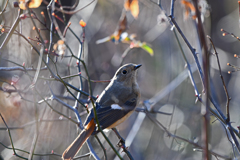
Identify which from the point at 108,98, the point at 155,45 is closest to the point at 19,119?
the point at 108,98

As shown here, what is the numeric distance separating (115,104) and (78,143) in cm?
96

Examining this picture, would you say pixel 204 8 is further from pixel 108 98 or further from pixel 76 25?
pixel 76 25

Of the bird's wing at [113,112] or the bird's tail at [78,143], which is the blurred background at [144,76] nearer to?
the bird's wing at [113,112]

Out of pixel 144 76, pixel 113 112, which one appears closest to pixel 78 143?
pixel 113 112

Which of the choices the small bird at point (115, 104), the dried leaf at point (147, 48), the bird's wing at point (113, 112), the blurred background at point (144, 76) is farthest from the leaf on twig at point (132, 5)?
the blurred background at point (144, 76)

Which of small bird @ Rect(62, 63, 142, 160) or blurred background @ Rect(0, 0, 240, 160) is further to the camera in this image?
blurred background @ Rect(0, 0, 240, 160)

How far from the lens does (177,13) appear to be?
5.46 meters

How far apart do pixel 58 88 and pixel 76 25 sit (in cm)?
174

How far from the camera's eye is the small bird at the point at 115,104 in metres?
3.04

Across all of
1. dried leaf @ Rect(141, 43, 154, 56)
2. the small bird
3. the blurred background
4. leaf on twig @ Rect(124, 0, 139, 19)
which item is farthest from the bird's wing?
leaf on twig @ Rect(124, 0, 139, 19)

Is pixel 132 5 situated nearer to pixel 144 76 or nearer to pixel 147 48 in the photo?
pixel 147 48

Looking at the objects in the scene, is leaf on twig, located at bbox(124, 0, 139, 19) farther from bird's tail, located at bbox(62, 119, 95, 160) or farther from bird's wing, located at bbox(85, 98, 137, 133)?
bird's wing, located at bbox(85, 98, 137, 133)

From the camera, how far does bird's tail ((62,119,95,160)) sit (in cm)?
288

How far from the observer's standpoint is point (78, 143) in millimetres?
2922
